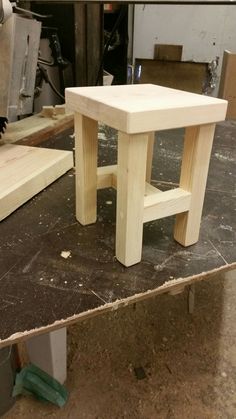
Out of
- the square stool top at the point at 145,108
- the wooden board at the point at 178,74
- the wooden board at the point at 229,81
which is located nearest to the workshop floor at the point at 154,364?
the square stool top at the point at 145,108

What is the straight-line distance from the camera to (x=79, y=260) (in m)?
0.50

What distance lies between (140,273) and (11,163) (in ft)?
1.28

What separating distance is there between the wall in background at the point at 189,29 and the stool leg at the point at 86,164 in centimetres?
252

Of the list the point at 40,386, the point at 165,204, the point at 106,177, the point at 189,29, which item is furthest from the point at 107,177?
the point at 189,29

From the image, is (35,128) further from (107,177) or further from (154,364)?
(154,364)

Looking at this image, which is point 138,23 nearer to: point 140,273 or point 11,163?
point 11,163

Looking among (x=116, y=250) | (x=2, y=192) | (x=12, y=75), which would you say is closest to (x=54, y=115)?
(x=12, y=75)

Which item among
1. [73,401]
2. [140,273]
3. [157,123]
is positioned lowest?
→ [73,401]

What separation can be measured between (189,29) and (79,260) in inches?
107

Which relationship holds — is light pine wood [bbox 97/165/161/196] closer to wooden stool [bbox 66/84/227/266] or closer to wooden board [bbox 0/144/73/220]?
wooden stool [bbox 66/84/227/266]

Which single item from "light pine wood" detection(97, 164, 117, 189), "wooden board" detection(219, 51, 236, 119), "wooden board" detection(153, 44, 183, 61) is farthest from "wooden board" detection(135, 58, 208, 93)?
"light pine wood" detection(97, 164, 117, 189)

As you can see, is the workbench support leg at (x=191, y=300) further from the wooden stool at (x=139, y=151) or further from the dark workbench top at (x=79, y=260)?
the wooden stool at (x=139, y=151)

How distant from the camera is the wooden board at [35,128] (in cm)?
93

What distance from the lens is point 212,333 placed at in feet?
3.66
